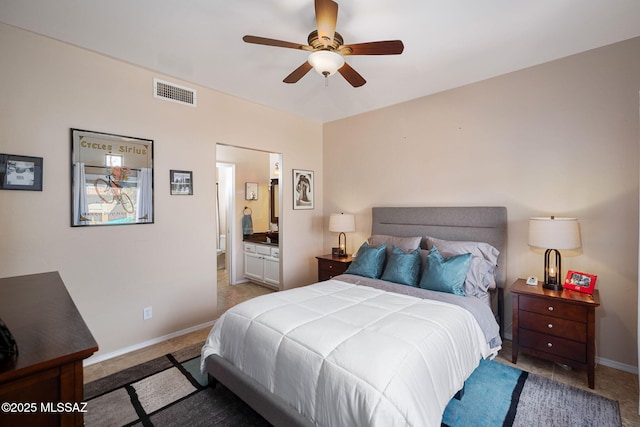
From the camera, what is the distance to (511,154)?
3061 millimetres

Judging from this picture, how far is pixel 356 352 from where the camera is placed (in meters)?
1.53

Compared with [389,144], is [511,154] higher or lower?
lower

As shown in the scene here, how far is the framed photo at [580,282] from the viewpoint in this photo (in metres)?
2.47

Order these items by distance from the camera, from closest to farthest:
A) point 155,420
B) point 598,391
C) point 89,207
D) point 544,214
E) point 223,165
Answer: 1. point 155,420
2. point 598,391
3. point 89,207
4. point 544,214
5. point 223,165

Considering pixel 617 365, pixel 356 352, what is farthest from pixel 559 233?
pixel 356 352

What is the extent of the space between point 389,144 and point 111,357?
157 inches

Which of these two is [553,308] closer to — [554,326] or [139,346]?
[554,326]

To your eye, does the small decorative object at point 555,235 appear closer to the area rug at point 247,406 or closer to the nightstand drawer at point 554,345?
the nightstand drawer at point 554,345

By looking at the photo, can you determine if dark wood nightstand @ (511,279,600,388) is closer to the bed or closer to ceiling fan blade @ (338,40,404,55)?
the bed

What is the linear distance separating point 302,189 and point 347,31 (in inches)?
102

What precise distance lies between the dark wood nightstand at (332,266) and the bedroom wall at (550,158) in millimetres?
1054

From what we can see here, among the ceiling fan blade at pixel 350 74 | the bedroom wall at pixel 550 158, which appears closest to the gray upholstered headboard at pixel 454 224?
the bedroom wall at pixel 550 158

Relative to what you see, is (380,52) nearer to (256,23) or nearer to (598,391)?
(256,23)

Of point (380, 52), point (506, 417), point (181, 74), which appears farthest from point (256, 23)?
point (506, 417)
